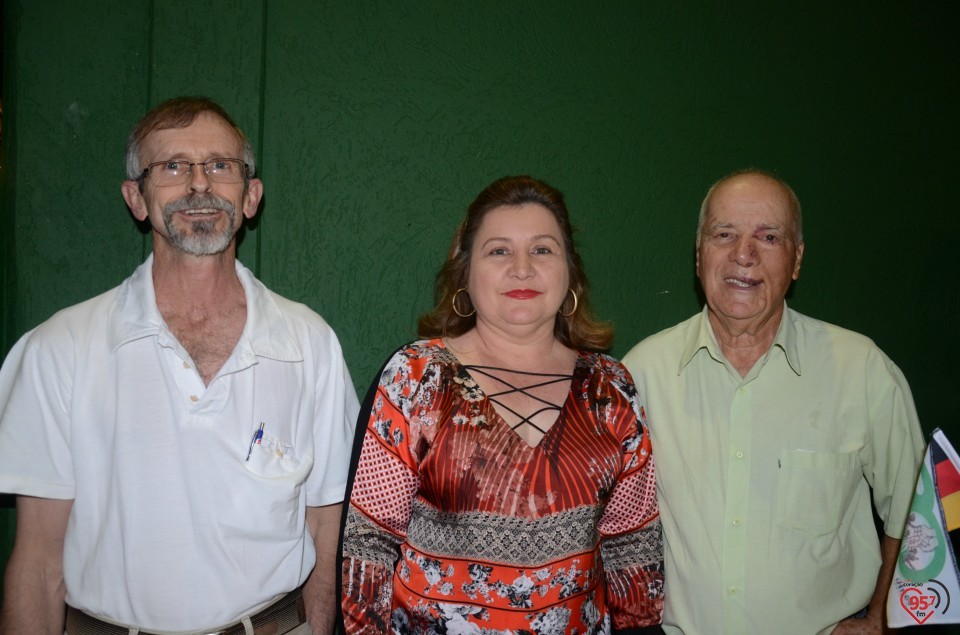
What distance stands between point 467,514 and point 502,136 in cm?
167

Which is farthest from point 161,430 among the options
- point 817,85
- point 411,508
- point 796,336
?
point 817,85

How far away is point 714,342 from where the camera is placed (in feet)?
8.37

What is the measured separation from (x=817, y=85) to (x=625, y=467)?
2218mm

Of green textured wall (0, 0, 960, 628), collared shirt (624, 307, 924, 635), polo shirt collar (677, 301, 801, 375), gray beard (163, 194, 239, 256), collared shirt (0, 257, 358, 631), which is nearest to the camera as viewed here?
collared shirt (0, 257, 358, 631)

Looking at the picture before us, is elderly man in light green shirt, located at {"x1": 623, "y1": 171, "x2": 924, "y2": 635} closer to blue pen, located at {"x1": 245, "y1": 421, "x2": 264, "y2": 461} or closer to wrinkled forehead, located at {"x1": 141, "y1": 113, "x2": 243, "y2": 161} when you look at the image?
blue pen, located at {"x1": 245, "y1": 421, "x2": 264, "y2": 461}

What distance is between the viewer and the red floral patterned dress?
2059mm

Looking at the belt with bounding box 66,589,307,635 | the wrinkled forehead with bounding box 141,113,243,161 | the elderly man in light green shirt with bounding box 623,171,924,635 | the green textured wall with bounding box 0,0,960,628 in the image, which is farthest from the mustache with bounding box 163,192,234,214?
the elderly man in light green shirt with bounding box 623,171,924,635

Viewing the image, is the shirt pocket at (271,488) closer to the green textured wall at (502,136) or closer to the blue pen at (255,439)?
the blue pen at (255,439)

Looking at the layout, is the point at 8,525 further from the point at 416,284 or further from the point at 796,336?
the point at 796,336

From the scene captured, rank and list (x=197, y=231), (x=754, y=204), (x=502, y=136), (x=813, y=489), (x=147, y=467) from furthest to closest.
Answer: (x=502, y=136) < (x=754, y=204) < (x=813, y=489) < (x=197, y=231) < (x=147, y=467)

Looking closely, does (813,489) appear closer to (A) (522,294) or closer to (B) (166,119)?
(A) (522,294)

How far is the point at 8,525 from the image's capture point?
2.76m

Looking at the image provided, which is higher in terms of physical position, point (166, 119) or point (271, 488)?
point (166, 119)

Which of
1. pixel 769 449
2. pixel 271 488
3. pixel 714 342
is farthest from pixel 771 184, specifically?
pixel 271 488
